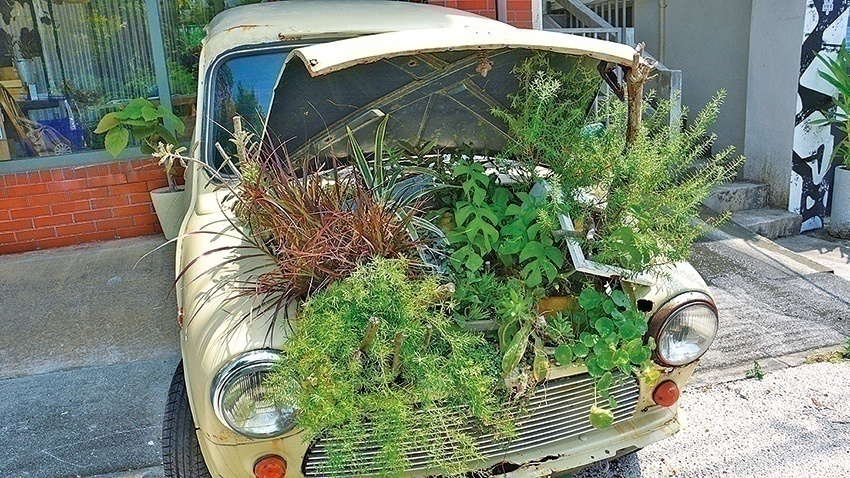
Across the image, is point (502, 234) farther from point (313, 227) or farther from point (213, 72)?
point (213, 72)

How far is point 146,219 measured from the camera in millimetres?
6297

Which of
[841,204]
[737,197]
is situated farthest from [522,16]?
[841,204]

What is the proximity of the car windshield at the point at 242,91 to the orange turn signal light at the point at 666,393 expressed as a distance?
2.21 m

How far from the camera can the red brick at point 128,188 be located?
6.16 metres

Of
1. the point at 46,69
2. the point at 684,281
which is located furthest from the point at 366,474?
the point at 46,69

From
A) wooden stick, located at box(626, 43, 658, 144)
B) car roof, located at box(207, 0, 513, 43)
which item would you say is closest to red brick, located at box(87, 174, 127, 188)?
car roof, located at box(207, 0, 513, 43)

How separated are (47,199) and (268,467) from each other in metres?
5.01

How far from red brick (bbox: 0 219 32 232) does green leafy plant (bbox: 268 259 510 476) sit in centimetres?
502

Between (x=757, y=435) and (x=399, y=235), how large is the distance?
227 cm

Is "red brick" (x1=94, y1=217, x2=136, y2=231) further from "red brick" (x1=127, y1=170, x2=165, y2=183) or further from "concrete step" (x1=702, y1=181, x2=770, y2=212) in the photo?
"concrete step" (x1=702, y1=181, x2=770, y2=212)

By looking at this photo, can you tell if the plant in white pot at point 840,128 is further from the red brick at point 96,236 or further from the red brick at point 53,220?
the red brick at point 53,220

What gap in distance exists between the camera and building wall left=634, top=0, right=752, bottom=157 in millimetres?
7359

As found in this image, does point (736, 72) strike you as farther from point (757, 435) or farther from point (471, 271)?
point (471, 271)

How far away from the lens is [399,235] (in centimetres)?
234
